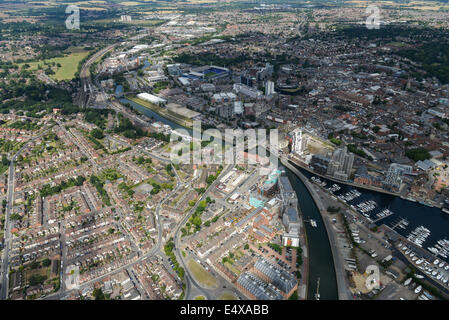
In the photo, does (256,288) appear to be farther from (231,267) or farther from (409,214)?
(409,214)

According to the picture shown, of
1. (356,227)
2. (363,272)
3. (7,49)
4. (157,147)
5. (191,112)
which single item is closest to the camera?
(363,272)

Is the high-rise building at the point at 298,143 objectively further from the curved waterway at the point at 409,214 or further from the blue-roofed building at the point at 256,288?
the blue-roofed building at the point at 256,288

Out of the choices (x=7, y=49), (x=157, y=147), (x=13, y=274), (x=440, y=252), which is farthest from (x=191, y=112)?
(x=7, y=49)

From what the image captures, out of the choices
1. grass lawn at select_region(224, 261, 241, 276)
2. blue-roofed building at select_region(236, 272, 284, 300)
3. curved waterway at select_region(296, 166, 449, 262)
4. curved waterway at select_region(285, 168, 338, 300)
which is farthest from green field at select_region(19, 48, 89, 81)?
curved waterway at select_region(296, 166, 449, 262)

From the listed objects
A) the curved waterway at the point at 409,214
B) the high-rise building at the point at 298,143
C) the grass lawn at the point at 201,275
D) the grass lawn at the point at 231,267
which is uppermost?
the high-rise building at the point at 298,143

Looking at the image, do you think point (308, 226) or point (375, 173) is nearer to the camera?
point (308, 226)

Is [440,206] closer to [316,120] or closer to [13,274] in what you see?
[316,120]

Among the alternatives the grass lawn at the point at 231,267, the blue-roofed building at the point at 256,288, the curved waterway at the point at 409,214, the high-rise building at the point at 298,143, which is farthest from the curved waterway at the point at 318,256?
the high-rise building at the point at 298,143

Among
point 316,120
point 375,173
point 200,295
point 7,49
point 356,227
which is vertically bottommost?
point 200,295
